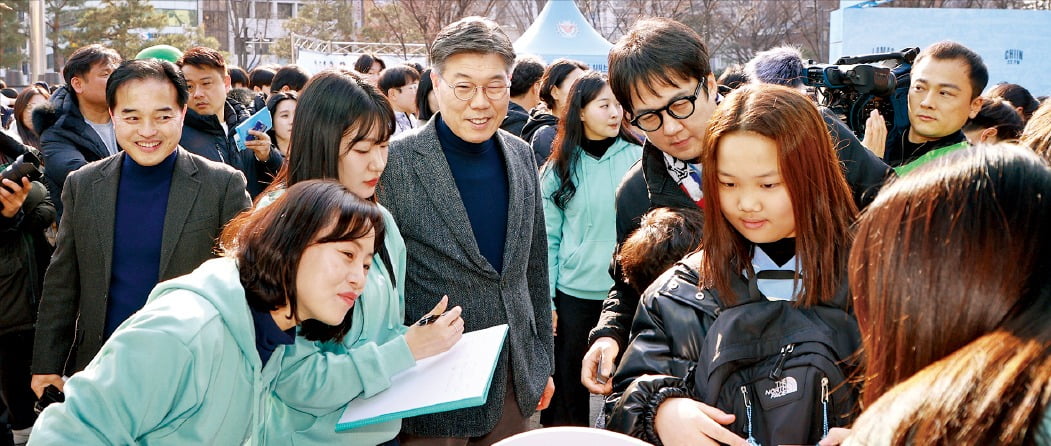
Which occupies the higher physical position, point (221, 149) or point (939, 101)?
point (939, 101)

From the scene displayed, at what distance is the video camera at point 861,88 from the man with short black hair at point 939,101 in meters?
0.05

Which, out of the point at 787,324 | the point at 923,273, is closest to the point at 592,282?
the point at 787,324

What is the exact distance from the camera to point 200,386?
5.74 feet

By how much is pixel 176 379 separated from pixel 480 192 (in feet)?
4.25

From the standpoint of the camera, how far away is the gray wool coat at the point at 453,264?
→ 8.80 ft

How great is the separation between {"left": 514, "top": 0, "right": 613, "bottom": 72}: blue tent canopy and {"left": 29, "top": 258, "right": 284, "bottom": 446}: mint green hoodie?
Answer: 12.9 m

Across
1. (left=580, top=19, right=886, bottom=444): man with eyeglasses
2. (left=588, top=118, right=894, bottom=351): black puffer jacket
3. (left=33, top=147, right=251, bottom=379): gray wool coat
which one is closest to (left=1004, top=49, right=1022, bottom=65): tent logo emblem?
(left=588, top=118, right=894, bottom=351): black puffer jacket

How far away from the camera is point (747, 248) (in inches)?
74.7

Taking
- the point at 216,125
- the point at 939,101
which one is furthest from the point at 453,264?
the point at 216,125

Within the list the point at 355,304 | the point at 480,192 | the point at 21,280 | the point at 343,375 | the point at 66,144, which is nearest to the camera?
the point at 343,375

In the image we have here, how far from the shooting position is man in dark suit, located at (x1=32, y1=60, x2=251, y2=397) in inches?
112

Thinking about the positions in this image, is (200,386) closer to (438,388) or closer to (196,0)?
(438,388)

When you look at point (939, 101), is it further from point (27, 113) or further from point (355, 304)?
point (27, 113)

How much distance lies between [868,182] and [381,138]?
4.35ft
